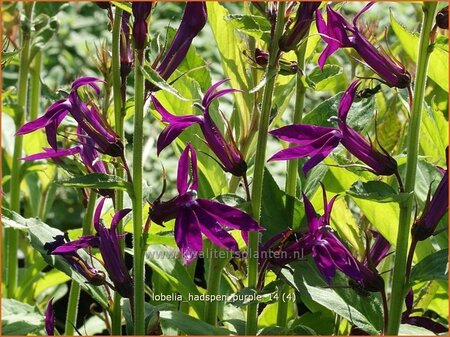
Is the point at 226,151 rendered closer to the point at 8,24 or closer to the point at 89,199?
the point at 89,199

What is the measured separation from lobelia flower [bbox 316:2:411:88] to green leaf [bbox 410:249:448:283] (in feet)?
0.74

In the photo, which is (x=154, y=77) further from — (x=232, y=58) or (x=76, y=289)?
(x=76, y=289)

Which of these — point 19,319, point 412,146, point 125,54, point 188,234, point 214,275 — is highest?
point 125,54

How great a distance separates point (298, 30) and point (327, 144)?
0.48ft

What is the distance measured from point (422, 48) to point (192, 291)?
520mm

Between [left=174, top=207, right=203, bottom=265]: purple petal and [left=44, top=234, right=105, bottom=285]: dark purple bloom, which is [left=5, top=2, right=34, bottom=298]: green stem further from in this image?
[left=174, top=207, right=203, bottom=265]: purple petal

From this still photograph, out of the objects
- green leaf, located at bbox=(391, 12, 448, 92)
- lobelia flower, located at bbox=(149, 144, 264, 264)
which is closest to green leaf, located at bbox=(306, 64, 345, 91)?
green leaf, located at bbox=(391, 12, 448, 92)

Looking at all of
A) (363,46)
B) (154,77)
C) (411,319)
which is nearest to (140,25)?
(154,77)

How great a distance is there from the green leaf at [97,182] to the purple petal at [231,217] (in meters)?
0.11

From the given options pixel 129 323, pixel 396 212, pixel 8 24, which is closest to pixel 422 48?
pixel 396 212

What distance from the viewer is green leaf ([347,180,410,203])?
991 millimetres

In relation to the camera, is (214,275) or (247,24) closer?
(247,24)

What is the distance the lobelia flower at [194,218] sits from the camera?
96 cm

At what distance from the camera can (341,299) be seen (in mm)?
1123
